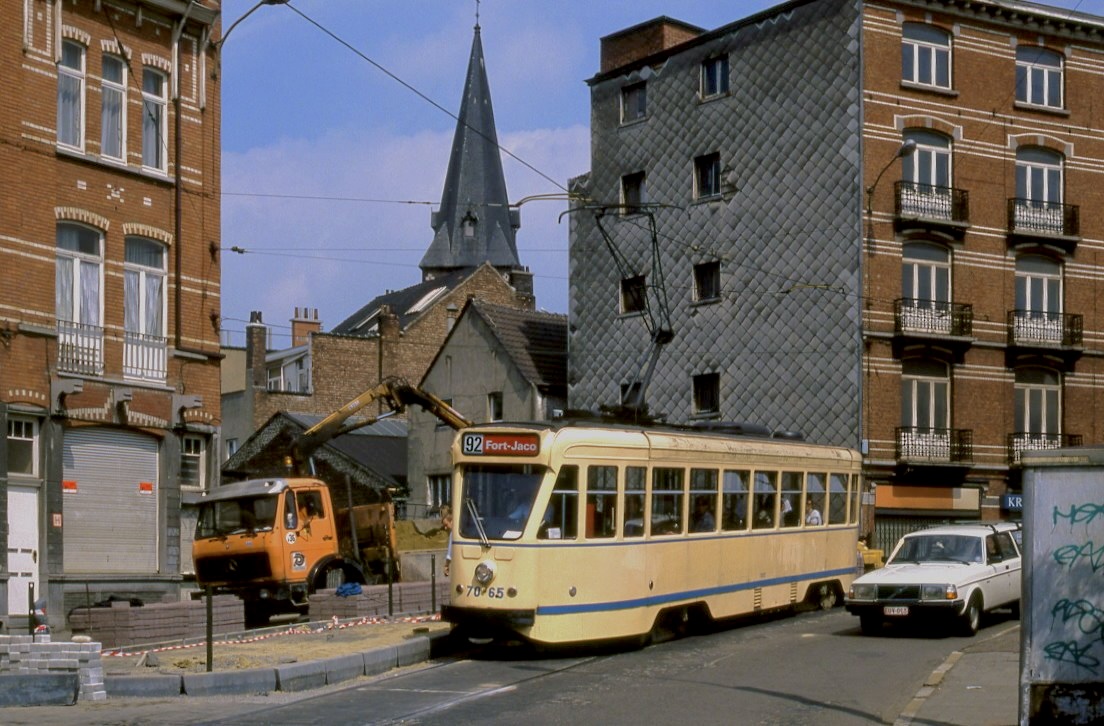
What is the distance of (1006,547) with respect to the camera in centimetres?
2336

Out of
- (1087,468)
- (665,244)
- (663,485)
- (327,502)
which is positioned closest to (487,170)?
(665,244)

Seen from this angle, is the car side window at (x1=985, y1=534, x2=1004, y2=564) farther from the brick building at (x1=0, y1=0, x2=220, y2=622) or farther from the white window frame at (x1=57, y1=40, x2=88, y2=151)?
the white window frame at (x1=57, y1=40, x2=88, y2=151)

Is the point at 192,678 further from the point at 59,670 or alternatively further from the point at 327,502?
the point at 327,502

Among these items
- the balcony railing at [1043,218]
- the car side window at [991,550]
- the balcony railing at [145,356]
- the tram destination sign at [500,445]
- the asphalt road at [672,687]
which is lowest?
the asphalt road at [672,687]

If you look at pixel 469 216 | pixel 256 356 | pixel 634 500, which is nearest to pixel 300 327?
pixel 256 356

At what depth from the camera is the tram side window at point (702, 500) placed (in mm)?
21750

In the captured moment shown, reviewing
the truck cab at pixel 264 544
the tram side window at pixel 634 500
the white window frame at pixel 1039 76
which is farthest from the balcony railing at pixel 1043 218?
the tram side window at pixel 634 500

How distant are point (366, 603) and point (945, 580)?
26.8ft

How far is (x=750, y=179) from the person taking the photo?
4156 cm

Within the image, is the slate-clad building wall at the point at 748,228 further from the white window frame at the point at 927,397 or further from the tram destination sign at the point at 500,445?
the tram destination sign at the point at 500,445

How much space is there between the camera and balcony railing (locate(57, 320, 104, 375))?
26.0 m

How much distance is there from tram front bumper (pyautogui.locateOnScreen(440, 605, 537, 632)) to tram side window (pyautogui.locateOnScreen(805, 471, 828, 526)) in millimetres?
7837

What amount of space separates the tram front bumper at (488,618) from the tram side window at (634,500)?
190 cm

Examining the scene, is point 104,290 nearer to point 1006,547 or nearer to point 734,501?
point 734,501
